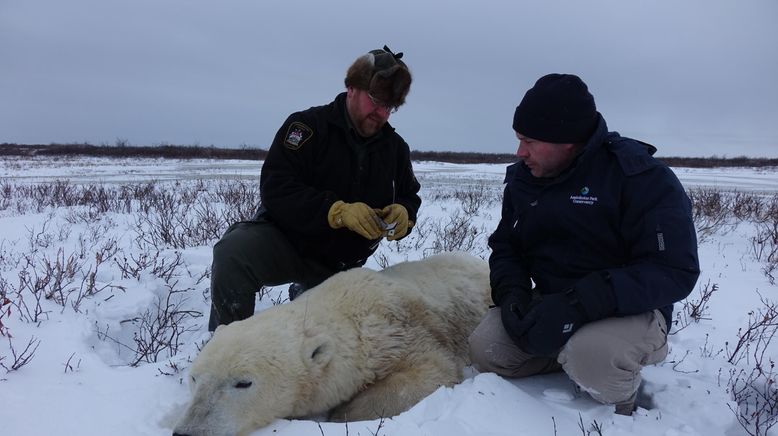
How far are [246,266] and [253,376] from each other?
1.15m

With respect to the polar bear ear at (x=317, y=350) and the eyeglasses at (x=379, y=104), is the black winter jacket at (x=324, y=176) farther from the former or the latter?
the polar bear ear at (x=317, y=350)

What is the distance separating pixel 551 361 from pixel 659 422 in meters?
0.70

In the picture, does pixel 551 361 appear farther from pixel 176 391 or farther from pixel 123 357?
pixel 123 357

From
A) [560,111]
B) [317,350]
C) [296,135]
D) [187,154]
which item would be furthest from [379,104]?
[187,154]

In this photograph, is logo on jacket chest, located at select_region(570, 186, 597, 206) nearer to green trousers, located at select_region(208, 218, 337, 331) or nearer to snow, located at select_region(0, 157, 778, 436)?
snow, located at select_region(0, 157, 778, 436)

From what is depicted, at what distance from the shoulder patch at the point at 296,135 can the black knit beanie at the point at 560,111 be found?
1558 mm

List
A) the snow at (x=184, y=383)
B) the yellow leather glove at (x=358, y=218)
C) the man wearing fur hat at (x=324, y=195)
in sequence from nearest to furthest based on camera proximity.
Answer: the snow at (x=184, y=383)
the yellow leather glove at (x=358, y=218)
the man wearing fur hat at (x=324, y=195)

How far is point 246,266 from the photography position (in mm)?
3191

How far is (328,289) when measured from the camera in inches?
111

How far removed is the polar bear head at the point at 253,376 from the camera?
2039mm

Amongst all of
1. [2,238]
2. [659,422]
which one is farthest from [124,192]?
[659,422]

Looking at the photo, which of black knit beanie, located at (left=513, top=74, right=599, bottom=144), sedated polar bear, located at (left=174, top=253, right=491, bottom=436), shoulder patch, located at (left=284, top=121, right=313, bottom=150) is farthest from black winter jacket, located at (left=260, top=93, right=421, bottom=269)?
black knit beanie, located at (left=513, top=74, right=599, bottom=144)

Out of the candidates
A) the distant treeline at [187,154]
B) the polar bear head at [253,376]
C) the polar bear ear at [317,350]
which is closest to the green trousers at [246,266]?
the polar bear head at [253,376]

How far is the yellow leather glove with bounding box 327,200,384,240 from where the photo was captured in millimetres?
3016
